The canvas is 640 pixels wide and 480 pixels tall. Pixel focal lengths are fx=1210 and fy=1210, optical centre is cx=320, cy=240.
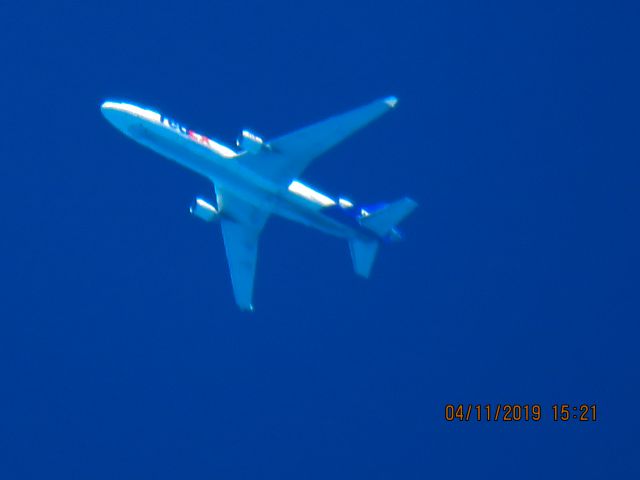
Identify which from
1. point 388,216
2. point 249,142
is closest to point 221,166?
point 249,142

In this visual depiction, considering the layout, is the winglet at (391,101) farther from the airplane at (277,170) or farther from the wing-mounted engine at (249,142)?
the wing-mounted engine at (249,142)

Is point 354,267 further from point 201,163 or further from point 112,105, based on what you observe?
point 112,105

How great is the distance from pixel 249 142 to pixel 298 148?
2.33 metres

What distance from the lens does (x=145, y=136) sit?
53188 millimetres

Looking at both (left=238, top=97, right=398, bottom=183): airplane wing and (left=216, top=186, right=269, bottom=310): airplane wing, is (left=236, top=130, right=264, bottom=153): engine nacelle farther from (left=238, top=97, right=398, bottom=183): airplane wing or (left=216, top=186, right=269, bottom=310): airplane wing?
(left=216, top=186, right=269, bottom=310): airplane wing

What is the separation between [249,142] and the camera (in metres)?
53.7

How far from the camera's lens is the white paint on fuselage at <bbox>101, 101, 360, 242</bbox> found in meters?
53.0

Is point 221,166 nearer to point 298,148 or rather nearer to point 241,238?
point 298,148

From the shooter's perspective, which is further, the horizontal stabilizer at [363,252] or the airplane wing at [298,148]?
the horizontal stabilizer at [363,252]

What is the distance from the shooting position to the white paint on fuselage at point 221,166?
53.0 metres

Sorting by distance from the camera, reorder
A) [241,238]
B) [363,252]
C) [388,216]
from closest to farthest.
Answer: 1. [388,216]
2. [363,252]
3. [241,238]

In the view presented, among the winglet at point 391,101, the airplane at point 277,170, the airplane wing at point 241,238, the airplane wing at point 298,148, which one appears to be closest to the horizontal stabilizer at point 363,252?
the airplane at point 277,170

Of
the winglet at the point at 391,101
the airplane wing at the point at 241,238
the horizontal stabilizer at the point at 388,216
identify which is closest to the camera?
the winglet at the point at 391,101

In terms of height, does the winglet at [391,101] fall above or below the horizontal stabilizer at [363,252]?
above
